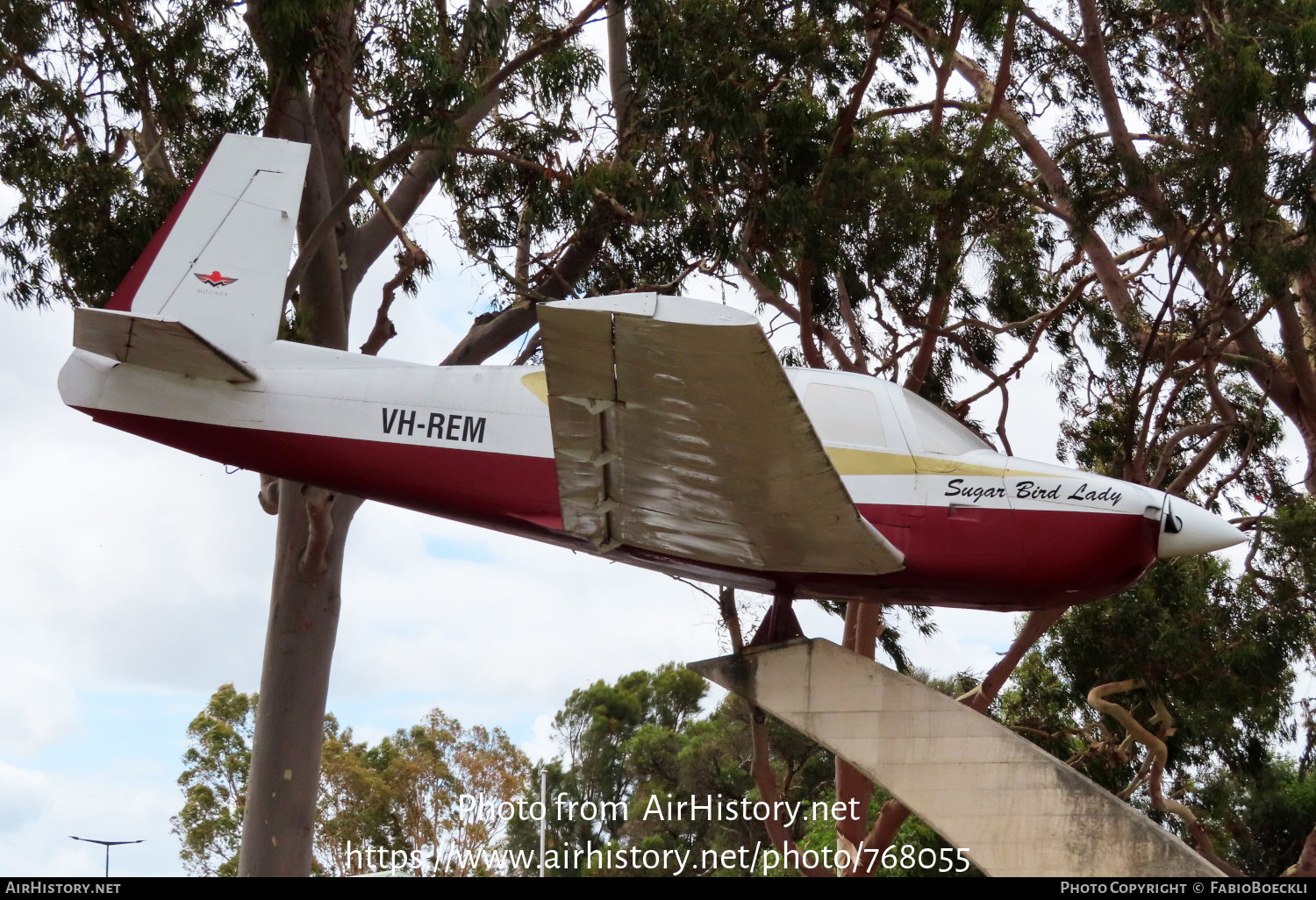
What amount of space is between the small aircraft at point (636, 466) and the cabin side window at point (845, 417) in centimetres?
2

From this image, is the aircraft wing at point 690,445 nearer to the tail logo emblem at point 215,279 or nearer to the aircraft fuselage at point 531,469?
the aircraft fuselage at point 531,469

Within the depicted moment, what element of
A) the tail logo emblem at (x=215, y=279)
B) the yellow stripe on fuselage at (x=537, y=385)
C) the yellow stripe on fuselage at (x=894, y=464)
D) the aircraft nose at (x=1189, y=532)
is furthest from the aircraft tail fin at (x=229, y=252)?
the aircraft nose at (x=1189, y=532)

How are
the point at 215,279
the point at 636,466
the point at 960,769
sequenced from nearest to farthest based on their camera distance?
the point at 636,466
the point at 960,769
the point at 215,279

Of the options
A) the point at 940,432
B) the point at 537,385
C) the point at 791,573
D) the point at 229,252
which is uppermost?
the point at 229,252

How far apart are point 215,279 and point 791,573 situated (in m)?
6.11

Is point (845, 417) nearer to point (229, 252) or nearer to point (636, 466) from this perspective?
point (636, 466)

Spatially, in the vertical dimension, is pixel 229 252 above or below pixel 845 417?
above

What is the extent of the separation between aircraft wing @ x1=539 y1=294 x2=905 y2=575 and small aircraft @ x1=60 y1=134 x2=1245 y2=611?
0.09 ft

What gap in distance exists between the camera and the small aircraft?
960 centimetres

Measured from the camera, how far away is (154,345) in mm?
10781

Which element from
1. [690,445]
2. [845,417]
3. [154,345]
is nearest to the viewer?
[690,445]

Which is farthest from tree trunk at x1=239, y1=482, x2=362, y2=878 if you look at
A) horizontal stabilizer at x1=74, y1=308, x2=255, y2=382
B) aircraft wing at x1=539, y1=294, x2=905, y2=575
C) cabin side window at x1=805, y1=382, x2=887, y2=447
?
cabin side window at x1=805, y1=382, x2=887, y2=447

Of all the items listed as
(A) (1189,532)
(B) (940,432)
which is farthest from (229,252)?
(A) (1189,532)

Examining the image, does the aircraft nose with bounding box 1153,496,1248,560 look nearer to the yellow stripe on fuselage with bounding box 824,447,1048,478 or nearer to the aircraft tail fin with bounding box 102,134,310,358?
the yellow stripe on fuselage with bounding box 824,447,1048,478
